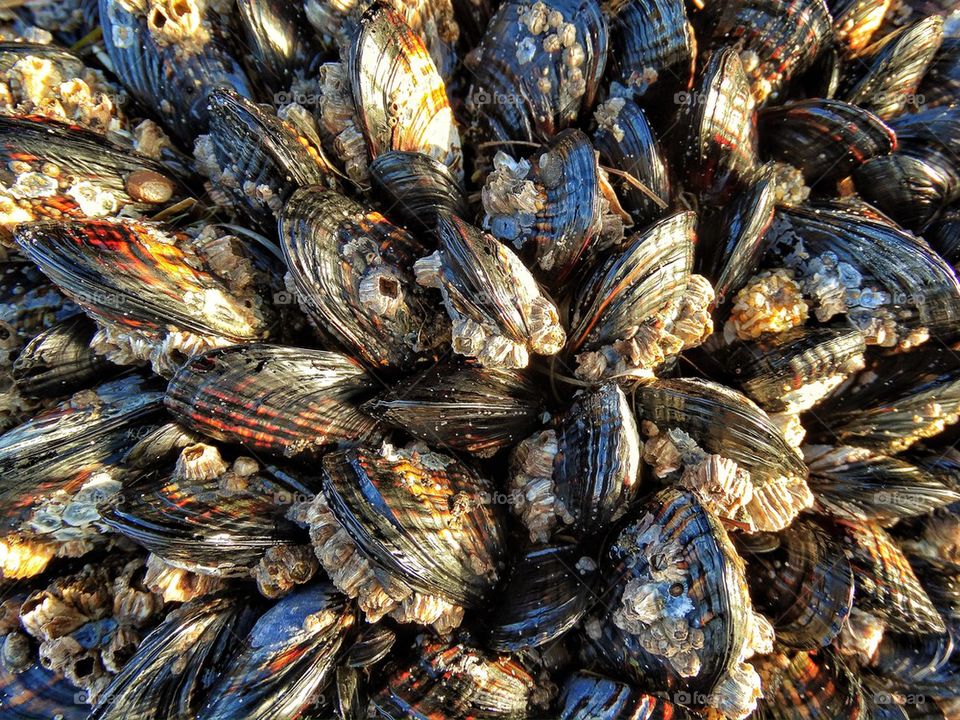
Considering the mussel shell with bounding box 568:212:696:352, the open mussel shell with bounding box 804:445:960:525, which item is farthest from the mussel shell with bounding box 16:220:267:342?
the open mussel shell with bounding box 804:445:960:525

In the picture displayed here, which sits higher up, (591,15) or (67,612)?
(591,15)

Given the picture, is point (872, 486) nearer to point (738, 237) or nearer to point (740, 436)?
point (740, 436)

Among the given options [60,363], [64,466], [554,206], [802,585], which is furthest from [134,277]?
[802,585]

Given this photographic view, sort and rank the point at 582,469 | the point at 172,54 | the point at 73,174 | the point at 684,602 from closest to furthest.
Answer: the point at 684,602 → the point at 582,469 → the point at 73,174 → the point at 172,54

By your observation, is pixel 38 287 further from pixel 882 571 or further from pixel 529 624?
pixel 882 571

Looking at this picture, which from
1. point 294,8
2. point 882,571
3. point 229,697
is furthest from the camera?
point 294,8

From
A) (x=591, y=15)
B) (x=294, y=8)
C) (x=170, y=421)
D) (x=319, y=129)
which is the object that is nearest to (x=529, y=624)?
(x=170, y=421)

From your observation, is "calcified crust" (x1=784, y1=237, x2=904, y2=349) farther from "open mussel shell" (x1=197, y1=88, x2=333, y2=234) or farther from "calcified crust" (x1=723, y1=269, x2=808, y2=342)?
"open mussel shell" (x1=197, y1=88, x2=333, y2=234)
